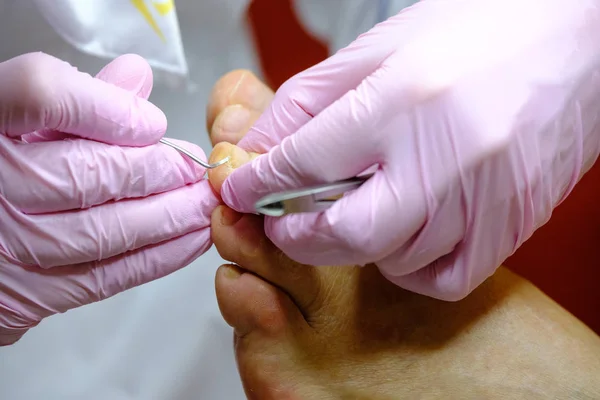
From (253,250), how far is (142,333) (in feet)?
1.65

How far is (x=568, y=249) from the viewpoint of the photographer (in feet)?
4.17

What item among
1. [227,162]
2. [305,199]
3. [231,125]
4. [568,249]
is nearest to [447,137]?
[305,199]

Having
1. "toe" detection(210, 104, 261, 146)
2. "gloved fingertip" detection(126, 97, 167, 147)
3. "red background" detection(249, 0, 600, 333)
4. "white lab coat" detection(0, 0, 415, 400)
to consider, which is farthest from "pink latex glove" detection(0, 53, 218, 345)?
"red background" detection(249, 0, 600, 333)

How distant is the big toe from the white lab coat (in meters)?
0.25

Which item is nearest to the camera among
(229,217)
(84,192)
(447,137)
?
Answer: (447,137)

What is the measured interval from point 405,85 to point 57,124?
465 millimetres

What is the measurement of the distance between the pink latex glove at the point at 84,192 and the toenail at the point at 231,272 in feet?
0.20

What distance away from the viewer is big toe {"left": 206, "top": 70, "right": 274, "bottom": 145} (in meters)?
1.05

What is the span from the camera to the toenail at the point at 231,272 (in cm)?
89

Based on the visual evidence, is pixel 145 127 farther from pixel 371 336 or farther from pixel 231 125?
pixel 371 336

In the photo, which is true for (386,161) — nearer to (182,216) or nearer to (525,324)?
(182,216)

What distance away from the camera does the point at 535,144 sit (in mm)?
710

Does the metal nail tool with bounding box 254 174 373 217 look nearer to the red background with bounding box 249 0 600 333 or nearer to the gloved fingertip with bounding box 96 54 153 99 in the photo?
the gloved fingertip with bounding box 96 54 153 99

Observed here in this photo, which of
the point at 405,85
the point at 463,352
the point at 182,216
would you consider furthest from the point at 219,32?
the point at 463,352
